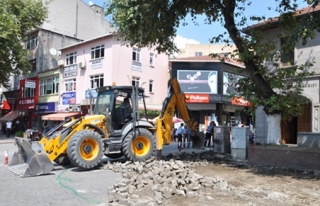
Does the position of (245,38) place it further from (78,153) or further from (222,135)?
(78,153)

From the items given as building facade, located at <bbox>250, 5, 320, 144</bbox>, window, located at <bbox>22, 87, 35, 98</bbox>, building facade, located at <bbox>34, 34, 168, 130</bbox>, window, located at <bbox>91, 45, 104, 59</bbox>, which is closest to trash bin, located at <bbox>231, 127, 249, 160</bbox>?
building facade, located at <bbox>250, 5, 320, 144</bbox>

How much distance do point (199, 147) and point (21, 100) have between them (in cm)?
3240

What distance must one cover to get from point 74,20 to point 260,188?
1487 inches

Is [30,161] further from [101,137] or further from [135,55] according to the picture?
[135,55]

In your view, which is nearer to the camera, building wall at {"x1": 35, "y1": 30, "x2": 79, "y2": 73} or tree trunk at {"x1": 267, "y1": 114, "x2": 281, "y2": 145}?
tree trunk at {"x1": 267, "y1": 114, "x2": 281, "y2": 145}

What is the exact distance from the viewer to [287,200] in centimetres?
730

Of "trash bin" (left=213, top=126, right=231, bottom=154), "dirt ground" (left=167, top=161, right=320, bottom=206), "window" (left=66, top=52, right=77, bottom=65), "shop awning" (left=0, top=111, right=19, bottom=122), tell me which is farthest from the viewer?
"shop awning" (left=0, top=111, right=19, bottom=122)

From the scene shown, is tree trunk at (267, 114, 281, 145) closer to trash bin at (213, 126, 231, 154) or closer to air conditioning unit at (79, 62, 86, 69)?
trash bin at (213, 126, 231, 154)

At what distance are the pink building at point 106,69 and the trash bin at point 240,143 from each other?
16601mm

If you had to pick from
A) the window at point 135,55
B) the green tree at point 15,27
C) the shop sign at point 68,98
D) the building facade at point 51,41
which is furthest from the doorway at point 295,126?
the building facade at point 51,41

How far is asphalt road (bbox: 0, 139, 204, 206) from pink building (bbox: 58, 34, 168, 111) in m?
19.4

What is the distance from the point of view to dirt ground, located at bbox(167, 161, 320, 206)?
7.21 meters

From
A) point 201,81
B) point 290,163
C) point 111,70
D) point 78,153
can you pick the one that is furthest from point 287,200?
point 201,81

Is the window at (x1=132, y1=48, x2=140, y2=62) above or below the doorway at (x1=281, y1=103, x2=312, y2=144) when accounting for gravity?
above
